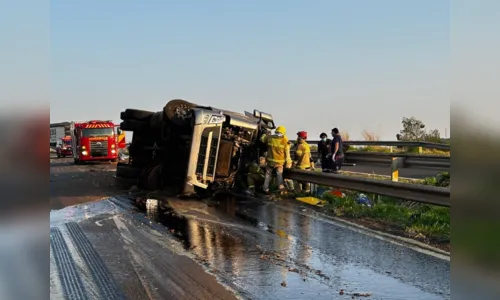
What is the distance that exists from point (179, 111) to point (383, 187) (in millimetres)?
5447

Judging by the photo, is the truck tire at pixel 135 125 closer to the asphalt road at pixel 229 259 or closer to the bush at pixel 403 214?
the asphalt road at pixel 229 259

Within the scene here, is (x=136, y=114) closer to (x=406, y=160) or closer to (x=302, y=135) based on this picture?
(x=302, y=135)

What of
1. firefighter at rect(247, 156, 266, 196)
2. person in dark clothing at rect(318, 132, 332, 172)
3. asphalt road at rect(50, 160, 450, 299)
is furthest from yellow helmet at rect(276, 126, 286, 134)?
asphalt road at rect(50, 160, 450, 299)

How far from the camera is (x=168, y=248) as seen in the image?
20.8 ft

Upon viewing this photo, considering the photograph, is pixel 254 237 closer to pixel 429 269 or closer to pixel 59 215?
pixel 429 269

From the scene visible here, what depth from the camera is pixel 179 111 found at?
39.3 feet

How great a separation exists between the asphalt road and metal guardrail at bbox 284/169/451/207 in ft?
3.68

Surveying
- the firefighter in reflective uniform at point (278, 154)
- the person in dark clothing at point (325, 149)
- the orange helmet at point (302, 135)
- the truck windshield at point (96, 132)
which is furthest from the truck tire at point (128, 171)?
the truck windshield at point (96, 132)

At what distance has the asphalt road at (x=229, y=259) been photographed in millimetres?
4570
